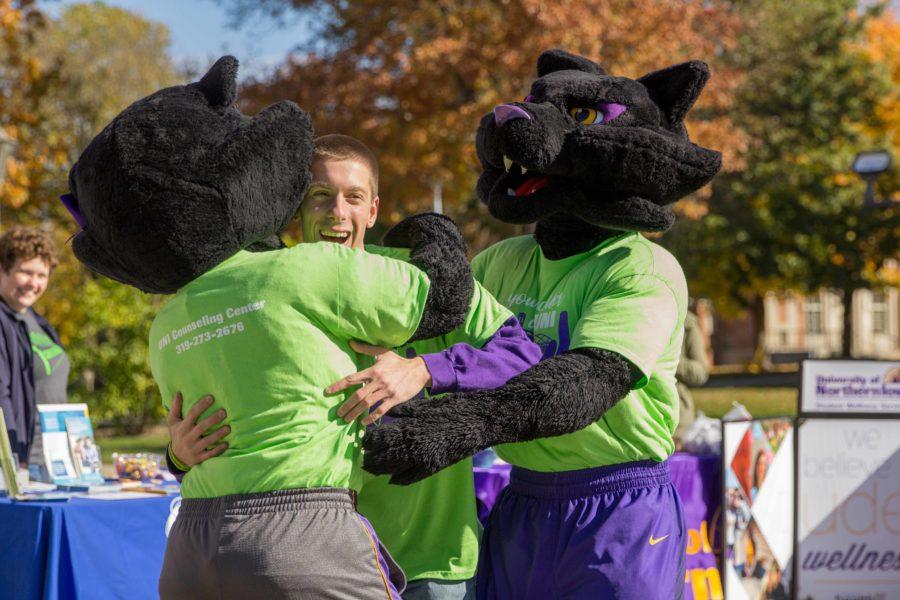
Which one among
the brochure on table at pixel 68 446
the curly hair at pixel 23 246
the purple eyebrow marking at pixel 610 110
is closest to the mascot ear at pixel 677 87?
the purple eyebrow marking at pixel 610 110

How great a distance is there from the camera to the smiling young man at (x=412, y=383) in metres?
2.11

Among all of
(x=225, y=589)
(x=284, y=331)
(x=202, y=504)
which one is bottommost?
(x=225, y=589)

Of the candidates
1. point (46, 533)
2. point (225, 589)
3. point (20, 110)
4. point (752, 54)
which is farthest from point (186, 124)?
point (752, 54)

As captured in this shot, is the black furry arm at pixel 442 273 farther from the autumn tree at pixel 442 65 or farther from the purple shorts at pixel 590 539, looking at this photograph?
the autumn tree at pixel 442 65

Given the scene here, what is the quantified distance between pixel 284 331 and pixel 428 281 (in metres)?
0.33

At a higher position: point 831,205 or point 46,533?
point 831,205

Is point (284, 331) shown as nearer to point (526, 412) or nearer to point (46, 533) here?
point (526, 412)

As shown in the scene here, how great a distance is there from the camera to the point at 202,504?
2.10 meters

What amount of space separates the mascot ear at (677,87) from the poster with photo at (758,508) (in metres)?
3.12

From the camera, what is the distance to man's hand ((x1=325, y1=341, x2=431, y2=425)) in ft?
6.73

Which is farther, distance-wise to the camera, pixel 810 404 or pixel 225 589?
pixel 810 404

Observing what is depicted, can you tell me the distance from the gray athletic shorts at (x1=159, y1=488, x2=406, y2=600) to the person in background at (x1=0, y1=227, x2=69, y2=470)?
405 cm

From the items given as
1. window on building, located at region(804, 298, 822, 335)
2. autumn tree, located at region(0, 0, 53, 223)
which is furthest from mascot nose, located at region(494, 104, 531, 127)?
window on building, located at region(804, 298, 822, 335)

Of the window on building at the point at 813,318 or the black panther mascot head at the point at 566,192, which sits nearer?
the black panther mascot head at the point at 566,192
